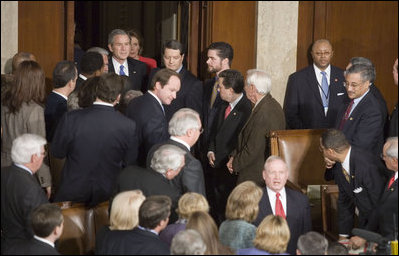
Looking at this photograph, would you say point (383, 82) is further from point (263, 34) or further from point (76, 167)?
point (76, 167)

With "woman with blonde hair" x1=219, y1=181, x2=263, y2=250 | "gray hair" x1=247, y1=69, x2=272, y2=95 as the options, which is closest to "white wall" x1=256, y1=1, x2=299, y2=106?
"gray hair" x1=247, y1=69, x2=272, y2=95

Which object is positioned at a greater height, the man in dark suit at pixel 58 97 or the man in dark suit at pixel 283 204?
the man in dark suit at pixel 58 97

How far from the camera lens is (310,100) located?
7469 millimetres

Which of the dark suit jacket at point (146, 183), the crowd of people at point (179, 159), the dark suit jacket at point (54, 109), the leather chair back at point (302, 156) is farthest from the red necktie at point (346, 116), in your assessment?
the dark suit jacket at point (54, 109)

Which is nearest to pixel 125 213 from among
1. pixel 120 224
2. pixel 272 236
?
pixel 120 224

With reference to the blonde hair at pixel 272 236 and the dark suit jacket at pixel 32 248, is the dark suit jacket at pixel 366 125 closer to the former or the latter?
the blonde hair at pixel 272 236

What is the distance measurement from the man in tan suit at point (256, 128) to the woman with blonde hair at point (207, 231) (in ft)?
6.02

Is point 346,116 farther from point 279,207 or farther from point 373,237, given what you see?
point 373,237

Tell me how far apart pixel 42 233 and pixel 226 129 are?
7.97 feet

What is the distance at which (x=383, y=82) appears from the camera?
8.33 m

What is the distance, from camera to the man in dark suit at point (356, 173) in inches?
215

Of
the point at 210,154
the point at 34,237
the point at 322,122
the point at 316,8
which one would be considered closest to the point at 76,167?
the point at 34,237

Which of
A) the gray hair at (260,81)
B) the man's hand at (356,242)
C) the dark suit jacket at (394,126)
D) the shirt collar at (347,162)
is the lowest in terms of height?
the man's hand at (356,242)

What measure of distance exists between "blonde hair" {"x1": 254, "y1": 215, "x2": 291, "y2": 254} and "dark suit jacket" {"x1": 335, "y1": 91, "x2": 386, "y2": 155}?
182 cm
